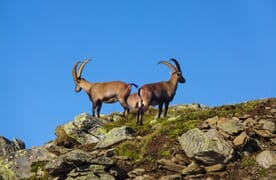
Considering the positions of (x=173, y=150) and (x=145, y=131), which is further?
(x=145, y=131)

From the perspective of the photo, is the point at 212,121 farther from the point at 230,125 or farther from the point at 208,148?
the point at 208,148

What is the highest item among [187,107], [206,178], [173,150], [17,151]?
[187,107]

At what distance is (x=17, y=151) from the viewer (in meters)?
21.5

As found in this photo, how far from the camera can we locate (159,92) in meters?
25.1

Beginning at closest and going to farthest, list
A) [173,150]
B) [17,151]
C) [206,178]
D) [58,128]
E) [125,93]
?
[206,178] < [173,150] < [17,151] < [58,128] < [125,93]

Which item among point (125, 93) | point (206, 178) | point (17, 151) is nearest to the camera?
point (206, 178)

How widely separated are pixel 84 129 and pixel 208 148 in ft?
23.9

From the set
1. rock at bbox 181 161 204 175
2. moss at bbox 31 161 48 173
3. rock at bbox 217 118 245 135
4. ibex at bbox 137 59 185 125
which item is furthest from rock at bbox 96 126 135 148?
rock at bbox 181 161 204 175

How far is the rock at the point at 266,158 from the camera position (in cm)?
1674

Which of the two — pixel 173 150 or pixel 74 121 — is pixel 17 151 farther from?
pixel 173 150

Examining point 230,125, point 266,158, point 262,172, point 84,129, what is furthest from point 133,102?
point 262,172

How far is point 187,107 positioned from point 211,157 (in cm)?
1247

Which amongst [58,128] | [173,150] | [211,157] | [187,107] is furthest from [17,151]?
[187,107]

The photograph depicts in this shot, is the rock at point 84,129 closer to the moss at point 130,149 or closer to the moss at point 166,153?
the moss at point 130,149
